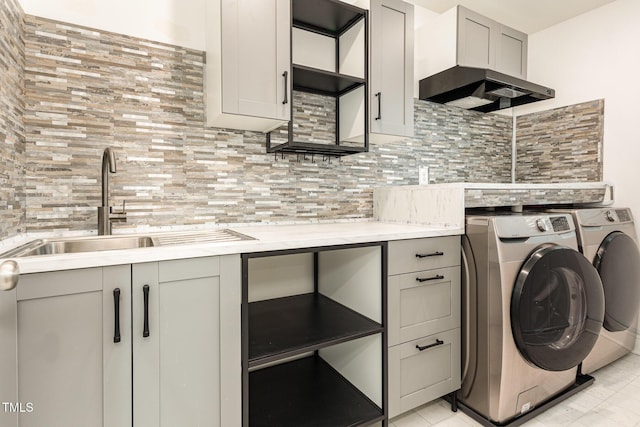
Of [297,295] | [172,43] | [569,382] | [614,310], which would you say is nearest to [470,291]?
[569,382]

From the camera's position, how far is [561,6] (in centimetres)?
254

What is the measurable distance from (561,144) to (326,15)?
7.41ft

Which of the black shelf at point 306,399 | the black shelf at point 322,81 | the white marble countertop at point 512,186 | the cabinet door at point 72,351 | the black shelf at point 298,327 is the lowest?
the black shelf at point 306,399

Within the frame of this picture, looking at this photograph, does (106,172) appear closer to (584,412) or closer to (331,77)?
(331,77)

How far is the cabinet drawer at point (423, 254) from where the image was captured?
1.55 meters

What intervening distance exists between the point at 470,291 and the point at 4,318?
1794 millimetres

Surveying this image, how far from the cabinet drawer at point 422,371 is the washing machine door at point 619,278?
1.04m

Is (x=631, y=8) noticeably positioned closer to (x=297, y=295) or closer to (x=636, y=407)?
(x=636, y=407)

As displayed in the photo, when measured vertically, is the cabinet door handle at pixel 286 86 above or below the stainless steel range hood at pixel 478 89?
below

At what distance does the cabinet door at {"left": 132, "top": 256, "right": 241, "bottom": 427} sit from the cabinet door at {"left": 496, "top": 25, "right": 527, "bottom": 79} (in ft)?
7.99

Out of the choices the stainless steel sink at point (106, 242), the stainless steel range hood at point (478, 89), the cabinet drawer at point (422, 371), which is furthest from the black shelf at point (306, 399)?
the stainless steel range hood at point (478, 89)

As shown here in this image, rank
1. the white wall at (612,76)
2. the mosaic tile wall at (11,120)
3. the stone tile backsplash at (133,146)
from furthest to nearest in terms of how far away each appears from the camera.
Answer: the white wall at (612,76) → the stone tile backsplash at (133,146) → the mosaic tile wall at (11,120)

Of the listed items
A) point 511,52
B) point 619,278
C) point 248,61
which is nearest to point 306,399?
point 248,61

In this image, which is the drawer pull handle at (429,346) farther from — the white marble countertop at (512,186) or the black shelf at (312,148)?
the black shelf at (312,148)
